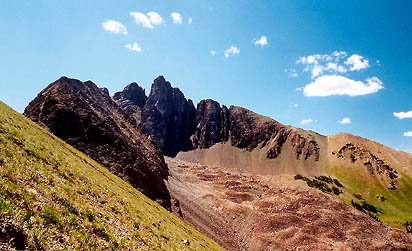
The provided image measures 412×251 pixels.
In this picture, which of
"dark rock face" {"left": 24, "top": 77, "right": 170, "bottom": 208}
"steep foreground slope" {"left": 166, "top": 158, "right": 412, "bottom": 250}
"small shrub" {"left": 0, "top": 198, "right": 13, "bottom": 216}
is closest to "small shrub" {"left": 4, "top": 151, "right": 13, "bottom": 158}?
"small shrub" {"left": 0, "top": 198, "right": 13, "bottom": 216}

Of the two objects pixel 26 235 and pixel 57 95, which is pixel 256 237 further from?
pixel 26 235

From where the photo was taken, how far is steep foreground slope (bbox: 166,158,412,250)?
293 feet

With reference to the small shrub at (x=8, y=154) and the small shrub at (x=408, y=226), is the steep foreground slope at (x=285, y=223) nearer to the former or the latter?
the small shrub at (x=408, y=226)

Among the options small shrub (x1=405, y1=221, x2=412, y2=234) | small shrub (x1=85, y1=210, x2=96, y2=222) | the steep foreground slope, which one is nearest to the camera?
small shrub (x1=85, y1=210, x2=96, y2=222)

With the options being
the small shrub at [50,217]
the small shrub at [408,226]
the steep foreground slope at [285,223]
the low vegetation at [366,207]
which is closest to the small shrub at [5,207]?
the small shrub at [50,217]

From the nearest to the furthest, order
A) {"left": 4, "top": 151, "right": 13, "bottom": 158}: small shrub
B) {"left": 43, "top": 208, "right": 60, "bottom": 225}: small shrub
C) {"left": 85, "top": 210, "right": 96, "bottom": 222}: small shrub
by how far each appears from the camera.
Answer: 1. {"left": 43, "top": 208, "right": 60, "bottom": 225}: small shrub
2. {"left": 85, "top": 210, "right": 96, "bottom": 222}: small shrub
3. {"left": 4, "top": 151, "right": 13, "bottom": 158}: small shrub

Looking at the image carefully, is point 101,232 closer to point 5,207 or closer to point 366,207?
point 5,207

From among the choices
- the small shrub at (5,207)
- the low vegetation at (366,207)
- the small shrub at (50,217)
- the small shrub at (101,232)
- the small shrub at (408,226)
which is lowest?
the small shrub at (408,226)

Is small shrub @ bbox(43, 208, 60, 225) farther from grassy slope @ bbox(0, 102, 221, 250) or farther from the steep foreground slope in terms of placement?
the steep foreground slope

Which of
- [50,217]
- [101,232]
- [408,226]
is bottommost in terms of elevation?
[408,226]

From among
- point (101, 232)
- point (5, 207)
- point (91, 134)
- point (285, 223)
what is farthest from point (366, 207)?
point (5, 207)

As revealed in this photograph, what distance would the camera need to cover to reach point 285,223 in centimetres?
10000

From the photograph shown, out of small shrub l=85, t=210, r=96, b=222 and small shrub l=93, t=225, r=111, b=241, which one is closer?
small shrub l=93, t=225, r=111, b=241

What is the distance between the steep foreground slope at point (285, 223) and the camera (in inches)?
3516
